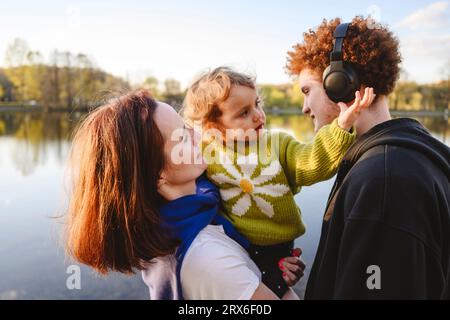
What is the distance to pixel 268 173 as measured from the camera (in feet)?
6.98

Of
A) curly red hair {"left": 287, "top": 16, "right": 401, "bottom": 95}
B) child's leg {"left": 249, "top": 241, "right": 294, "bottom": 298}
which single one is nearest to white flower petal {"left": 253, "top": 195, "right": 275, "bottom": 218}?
child's leg {"left": 249, "top": 241, "right": 294, "bottom": 298}

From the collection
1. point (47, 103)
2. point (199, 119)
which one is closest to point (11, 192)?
point (199, 119)

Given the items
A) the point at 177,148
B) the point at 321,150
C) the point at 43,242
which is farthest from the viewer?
the point at 43,242

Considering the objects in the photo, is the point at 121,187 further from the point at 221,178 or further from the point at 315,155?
the point at 315,155

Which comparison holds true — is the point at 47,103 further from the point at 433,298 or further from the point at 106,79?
the point at 433,298

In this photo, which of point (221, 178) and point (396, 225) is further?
point (221, 178)

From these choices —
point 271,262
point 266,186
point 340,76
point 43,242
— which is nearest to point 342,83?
point 340,76

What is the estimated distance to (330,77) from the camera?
1825 mm

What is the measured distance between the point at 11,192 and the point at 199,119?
37.0 feet

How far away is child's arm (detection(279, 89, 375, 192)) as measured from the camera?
5.83ft

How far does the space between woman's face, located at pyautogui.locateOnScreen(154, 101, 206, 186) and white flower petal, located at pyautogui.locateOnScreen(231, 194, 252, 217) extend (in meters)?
0.45

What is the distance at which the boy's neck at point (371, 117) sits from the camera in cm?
180

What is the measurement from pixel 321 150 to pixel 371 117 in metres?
0.28

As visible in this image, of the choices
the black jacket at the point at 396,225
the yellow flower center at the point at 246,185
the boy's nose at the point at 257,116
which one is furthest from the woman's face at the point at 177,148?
the black jacket at the point at 396,225
